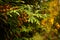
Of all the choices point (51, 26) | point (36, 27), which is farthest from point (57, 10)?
point (36, 27)

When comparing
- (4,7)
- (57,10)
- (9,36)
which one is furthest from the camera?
(57,10)

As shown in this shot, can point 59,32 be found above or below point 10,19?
below

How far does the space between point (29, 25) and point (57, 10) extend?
1623mm

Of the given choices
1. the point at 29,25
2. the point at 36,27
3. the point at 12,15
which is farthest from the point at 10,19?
the point at 36,27

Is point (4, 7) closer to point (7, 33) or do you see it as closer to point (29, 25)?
point (7, 33)

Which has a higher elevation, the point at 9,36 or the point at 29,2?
the point at 29,2

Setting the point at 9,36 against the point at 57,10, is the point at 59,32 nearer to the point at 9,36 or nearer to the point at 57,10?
the point at 57,10

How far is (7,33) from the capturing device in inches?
104

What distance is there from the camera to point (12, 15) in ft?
8.40

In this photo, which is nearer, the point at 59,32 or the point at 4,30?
the point at 4,30

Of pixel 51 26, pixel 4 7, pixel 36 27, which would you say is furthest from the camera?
pixel 51 26

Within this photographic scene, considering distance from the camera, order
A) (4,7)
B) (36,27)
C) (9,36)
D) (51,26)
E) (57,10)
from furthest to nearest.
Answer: (57,10), (51,26), (36,27), (9,36), (4,7)

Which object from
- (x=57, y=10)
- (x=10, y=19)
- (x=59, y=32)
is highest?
(x=10, y=19)

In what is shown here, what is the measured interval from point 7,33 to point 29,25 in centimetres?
47
